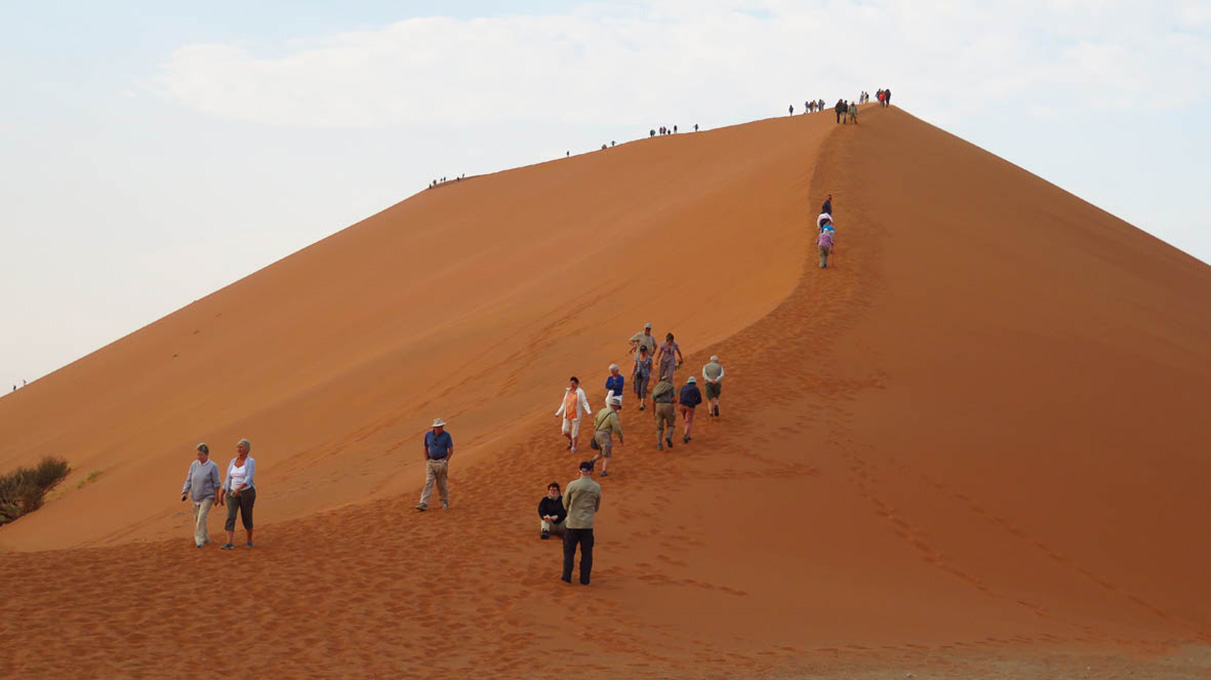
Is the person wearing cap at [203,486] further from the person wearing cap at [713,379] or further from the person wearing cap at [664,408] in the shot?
the person wearing cap at [713,379]

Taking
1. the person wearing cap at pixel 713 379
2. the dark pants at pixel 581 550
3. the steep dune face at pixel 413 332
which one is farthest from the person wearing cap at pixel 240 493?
the person wearing cap at pixel 713 379

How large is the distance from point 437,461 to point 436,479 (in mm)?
333

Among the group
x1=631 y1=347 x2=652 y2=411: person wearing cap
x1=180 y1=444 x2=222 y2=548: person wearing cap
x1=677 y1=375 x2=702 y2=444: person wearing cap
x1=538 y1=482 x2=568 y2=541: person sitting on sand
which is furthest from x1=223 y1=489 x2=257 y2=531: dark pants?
x1=631 y1=347 x2=652 y2=411: person wearing cap

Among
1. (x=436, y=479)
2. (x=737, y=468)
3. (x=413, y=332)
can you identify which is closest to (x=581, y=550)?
(x=436, y=479)

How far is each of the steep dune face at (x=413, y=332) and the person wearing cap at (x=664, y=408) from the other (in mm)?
3565

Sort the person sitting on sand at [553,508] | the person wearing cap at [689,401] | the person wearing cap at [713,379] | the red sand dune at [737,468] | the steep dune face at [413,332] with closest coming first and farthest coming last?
the red sand dune at [737,468] → the person sitting on sand at [553,508] → the person wearing cap at [689,401] → the person wearing cap at [713,379] → the steep dune face at [413,332]

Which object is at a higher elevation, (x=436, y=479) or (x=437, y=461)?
(x=437, y=461)

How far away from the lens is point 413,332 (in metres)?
31.4

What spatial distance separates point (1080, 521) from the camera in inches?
571

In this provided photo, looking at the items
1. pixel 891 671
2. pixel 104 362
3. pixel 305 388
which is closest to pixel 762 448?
pixel 891 671

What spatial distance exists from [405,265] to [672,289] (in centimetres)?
2163

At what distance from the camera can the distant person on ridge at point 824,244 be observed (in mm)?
22422

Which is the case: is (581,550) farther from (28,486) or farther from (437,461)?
(28,486)

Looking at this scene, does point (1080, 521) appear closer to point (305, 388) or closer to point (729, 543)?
point (729, 543)
